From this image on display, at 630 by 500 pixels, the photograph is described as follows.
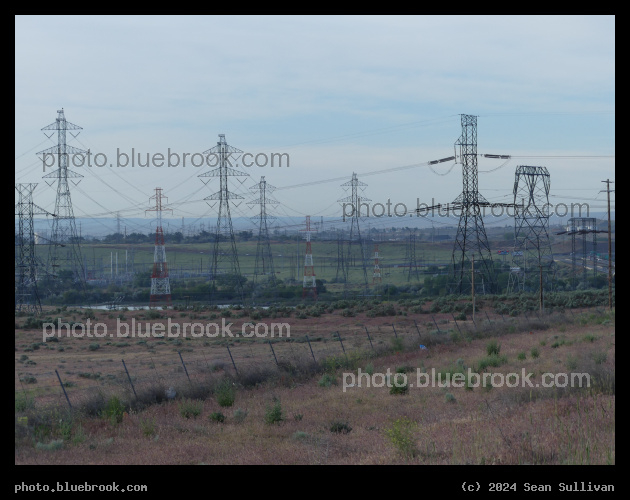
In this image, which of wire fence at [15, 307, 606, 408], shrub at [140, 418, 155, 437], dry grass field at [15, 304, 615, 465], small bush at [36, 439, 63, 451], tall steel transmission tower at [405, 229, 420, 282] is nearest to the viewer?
dry grass field at [15, 304, 615, 465]

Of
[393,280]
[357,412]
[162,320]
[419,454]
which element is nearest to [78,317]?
[162,320]

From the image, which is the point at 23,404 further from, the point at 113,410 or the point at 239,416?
the point at 239,416

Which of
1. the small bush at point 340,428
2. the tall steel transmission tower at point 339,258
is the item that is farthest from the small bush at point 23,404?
the tall steel transmission tower at point 339,258

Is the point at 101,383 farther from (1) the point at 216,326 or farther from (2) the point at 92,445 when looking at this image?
(1) the point at 216,326

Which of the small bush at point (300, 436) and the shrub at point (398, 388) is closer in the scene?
the small bush at point (300, 436)

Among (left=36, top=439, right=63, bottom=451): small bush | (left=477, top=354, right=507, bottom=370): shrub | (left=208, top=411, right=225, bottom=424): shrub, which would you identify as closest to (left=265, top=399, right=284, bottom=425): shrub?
(left=208, top=411, right=225, bottom=424): shrub

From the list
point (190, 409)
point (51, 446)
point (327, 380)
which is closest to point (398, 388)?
point (327, 380)

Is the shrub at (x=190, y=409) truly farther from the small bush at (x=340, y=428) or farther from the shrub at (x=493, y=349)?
the shrub at (x=493, y=349)

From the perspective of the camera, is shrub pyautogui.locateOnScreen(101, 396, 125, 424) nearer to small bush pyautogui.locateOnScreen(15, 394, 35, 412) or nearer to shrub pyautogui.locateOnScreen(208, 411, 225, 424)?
small bush pyautogui.locateOnScreen(15, 394, 35, 412)
